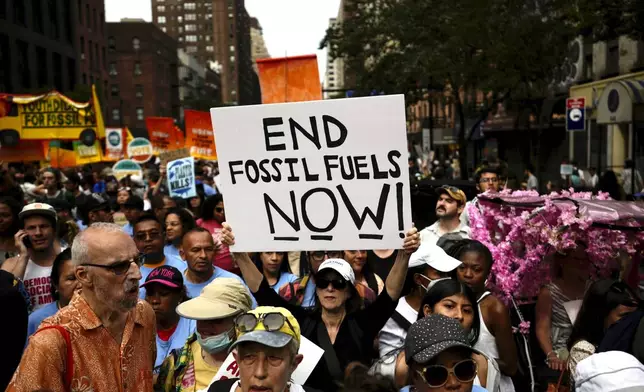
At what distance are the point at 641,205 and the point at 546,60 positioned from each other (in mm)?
16629

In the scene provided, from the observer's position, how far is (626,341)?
13.3 ft

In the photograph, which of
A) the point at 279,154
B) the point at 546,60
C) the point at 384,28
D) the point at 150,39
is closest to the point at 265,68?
the point at 279,154

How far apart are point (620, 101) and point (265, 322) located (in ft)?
66.3

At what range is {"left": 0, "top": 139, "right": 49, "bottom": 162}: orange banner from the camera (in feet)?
63.9

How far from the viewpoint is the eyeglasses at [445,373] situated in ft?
10.7

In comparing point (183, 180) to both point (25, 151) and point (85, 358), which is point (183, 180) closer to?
point (25, 151)

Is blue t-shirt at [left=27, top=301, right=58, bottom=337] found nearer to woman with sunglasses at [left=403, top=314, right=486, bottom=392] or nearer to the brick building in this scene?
woman with sunglasses at [left=403, top=314, right=486, bottom=392]

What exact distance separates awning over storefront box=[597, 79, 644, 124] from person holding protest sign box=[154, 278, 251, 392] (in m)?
17.9

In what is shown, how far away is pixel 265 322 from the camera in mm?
3389

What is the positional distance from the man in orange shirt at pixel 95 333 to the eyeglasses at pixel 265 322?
45cm

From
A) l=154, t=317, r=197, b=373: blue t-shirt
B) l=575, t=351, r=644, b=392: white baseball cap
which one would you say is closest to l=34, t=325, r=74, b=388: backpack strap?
l=154, t=317, r=197, b=373: blue t-shirt

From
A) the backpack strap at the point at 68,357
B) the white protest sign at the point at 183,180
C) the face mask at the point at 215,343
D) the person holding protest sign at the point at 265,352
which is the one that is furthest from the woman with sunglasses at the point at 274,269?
the white protest sign at the point at 183,180

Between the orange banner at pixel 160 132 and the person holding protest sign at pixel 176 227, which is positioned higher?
the orange banner at pixel 160 132

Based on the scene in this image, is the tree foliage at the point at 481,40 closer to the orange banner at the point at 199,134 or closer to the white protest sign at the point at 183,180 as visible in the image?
the orange banner at the point at 199,134
